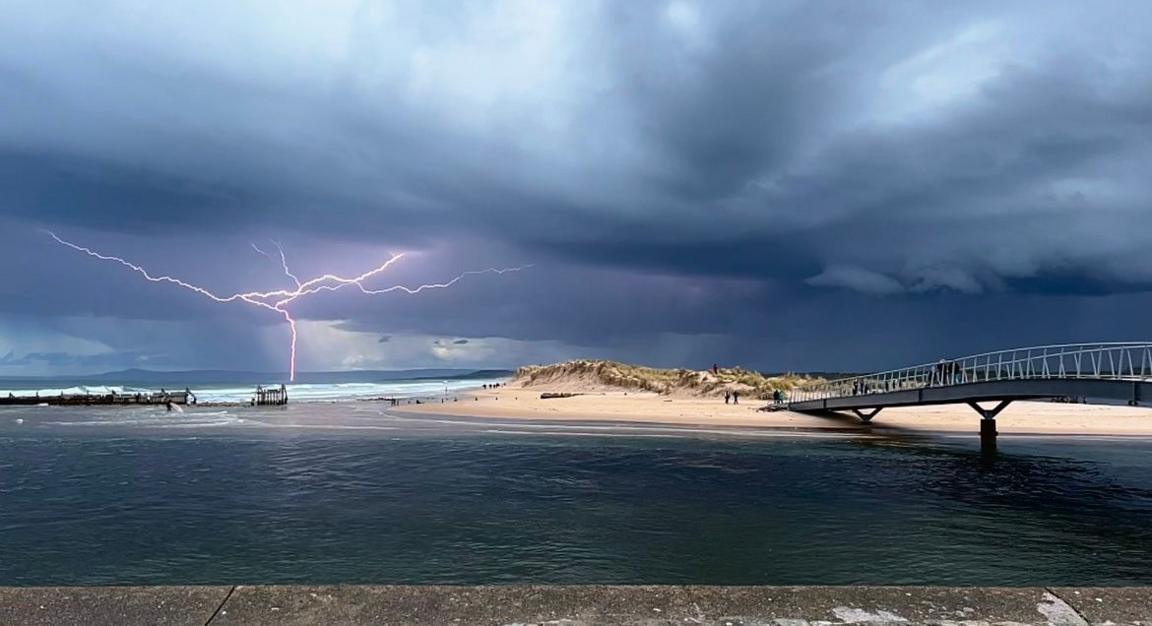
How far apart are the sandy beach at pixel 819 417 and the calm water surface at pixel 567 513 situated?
13.3 metres

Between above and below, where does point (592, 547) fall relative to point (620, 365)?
below

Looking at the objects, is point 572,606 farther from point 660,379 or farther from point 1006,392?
point 660,379

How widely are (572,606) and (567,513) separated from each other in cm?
1427

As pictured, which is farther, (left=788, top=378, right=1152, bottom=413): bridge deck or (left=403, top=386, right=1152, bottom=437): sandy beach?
(left=403, top=386, right=1152, bottom=437): sandy beach

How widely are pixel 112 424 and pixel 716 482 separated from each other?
158ft

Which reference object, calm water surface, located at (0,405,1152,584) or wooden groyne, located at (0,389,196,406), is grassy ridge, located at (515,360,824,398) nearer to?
calm water surface, located at (0,405,1152,584)

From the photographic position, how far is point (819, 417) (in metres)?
55.6

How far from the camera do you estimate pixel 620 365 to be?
409 ft

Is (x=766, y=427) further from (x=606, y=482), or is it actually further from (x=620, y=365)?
(x=620, y=365)

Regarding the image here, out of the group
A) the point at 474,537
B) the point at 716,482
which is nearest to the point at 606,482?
the point at 716,482

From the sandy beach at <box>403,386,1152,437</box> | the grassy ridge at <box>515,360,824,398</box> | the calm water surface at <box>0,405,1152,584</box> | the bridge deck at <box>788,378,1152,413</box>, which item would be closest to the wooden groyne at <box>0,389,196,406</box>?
the sandy beach at <box>403,386,1152,437</box>

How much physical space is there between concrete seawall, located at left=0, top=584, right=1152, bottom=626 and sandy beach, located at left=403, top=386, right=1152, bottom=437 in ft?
150

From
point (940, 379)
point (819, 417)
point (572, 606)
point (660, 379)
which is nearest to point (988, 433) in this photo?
point (940, 379)

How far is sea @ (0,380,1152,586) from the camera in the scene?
1356 centimetres
